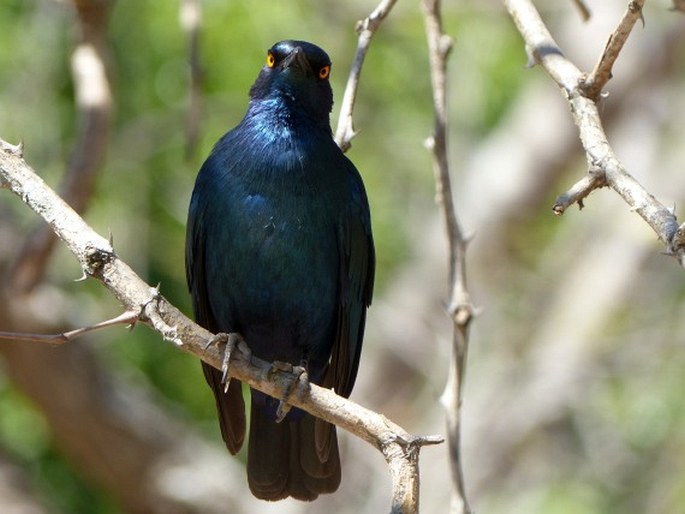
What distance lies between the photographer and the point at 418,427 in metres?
8.19

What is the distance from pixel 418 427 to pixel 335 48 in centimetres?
268

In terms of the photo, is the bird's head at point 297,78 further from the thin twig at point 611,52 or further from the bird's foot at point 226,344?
the thin twig at point 611,52

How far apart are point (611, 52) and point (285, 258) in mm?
1570

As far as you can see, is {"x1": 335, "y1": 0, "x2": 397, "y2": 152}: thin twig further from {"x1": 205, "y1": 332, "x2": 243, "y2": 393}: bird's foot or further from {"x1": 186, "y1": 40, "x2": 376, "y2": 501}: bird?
{"x1": 205, "y1": 332, "x2": 243, "y2": 393}: bird's foot

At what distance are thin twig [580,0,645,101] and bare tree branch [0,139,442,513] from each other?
3.25 feet

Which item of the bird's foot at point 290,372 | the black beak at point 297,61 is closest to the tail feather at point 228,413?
the bird's foot at point 290,372

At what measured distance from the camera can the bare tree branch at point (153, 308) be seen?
3150 mm

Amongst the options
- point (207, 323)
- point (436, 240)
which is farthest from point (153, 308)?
point (436, 240)

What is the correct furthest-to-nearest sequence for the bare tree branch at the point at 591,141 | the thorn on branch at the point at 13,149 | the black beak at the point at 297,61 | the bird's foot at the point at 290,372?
1. the black beak at the point at 297,61
2. the bird's foot at the point at 290,372
3. the thorn on branch at the point at 13,149
4. the bare tree branch at the point at 591,141

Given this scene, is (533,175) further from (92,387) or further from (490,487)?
(92,387)

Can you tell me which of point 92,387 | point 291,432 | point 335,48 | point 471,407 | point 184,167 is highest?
point 335,48

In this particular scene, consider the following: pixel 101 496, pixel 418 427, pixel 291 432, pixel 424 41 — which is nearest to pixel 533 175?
pixel 424 41

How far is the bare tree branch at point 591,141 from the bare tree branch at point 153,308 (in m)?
0.77

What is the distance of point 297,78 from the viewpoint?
184 inches
